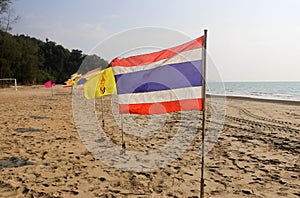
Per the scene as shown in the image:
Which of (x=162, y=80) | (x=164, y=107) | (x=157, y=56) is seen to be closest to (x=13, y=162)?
(x=164, y=107)

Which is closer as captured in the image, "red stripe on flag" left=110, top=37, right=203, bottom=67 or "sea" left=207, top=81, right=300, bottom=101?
"red stripe on flag" left=110, top=37, right=203, bottom=67

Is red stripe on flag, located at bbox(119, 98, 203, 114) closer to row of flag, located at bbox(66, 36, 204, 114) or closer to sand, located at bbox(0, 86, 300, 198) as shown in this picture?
row of flag, located at bbox(66, 36, 204, 114)

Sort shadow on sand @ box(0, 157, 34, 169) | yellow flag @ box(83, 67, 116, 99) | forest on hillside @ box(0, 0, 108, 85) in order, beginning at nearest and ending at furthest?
shadow on sand @ box(0, 157, 34, 169), yellow flag @ box(83, 67, 116, 99), forest on hillside @ box(0, 0, 108, 85)

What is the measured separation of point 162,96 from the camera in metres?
3.60

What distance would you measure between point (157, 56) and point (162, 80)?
0.40 meters

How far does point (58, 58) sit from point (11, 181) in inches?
2967

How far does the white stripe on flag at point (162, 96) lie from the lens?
10.4ft

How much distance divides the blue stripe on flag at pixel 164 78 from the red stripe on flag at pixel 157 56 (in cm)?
17

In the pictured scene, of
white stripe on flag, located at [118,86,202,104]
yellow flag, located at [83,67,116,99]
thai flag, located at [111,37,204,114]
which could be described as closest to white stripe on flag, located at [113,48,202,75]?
thai flag, located at [111,37,204,114]

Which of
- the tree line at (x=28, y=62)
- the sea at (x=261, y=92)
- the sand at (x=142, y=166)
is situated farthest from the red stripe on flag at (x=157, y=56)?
the tree line at (x=28, y=62)

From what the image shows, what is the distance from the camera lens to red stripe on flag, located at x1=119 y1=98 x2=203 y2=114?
3.21 meters

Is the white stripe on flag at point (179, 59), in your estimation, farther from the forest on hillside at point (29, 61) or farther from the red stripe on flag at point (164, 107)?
the forest on hillside at point (29, 61)

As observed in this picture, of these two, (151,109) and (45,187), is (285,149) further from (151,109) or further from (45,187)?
(45,187)

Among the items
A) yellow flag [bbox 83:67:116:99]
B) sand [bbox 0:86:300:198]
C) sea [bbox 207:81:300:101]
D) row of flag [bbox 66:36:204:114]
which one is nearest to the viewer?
row of flag [bbox 66:36:204:114]
